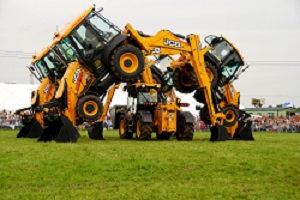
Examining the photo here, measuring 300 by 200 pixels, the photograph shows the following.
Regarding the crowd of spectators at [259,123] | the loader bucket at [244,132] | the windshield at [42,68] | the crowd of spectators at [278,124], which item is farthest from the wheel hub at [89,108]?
the crowd of spectators at [278,124]

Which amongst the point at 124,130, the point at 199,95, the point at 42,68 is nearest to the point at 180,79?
the point at 199,95

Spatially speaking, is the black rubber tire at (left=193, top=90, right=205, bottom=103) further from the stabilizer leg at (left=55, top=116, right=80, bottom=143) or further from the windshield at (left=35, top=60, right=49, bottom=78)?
the windshield at (left=35, top=60, right=49, bottom=78)

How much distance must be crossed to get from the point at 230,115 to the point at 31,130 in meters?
10.2

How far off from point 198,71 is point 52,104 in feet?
22.5

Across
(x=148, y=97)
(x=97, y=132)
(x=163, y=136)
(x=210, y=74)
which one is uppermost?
(x=210, y=74)

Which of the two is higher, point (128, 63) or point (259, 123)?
point (128, 63)

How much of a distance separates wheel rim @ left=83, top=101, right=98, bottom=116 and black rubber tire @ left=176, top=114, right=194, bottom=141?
389cm

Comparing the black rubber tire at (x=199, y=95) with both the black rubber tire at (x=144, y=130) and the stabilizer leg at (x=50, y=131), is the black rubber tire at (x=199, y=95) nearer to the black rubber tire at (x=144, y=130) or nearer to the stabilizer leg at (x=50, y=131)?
the black rubber tire at (x=144, y=130)

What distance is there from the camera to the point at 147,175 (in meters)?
11.3

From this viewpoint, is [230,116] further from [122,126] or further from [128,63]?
[128,63]

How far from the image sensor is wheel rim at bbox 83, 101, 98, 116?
21703mm

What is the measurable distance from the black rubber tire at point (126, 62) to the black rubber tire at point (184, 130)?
2.90 metres

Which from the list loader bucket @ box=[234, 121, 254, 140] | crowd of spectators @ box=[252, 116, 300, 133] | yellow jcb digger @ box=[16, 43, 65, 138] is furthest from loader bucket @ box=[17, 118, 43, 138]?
crowd of spectators @ box=[252, 116, 300, 133]

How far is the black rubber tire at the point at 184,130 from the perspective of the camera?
73.6 ft
